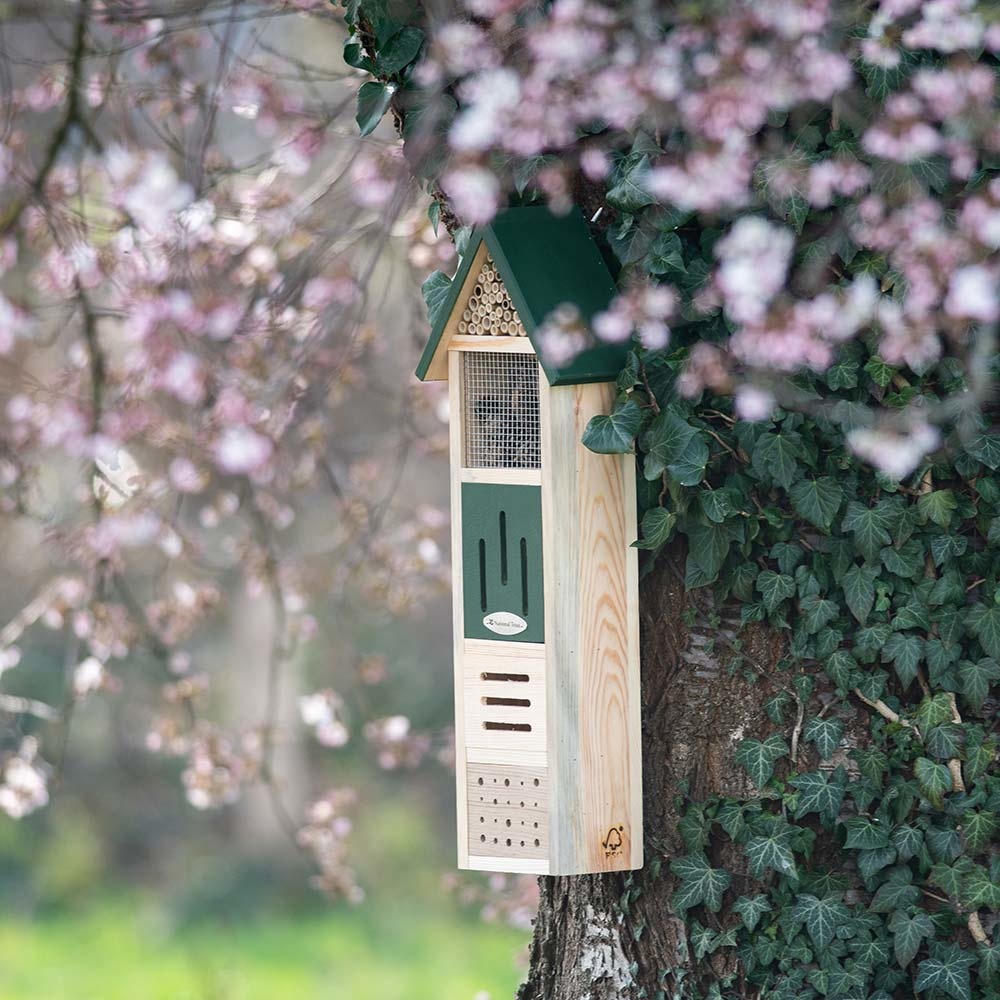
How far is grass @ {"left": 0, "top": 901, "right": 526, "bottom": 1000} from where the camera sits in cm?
549

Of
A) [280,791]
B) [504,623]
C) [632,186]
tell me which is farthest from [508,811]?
[280,791]

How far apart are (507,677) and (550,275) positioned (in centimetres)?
65

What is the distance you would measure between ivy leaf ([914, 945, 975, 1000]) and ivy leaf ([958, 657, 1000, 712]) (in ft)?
1.23

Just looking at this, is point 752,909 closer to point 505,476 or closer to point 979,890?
point 979,890

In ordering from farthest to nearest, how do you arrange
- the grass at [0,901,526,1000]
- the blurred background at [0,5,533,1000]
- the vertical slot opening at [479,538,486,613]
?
1. the grass at [0,901,526,1000]
2. the blurred background at [0,5,533,1000]
3. the vertical slot opening at [479,538,486,613]

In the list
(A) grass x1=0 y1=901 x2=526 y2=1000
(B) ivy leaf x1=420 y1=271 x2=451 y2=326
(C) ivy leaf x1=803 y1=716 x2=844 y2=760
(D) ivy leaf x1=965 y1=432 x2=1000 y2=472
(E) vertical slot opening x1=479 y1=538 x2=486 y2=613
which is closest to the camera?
(D) ivy leaf x1=965 y1=432 x2=1000 y2=472

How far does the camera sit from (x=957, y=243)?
1.80 meters

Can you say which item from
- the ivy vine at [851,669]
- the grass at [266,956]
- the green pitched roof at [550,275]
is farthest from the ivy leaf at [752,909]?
the grass at [266,956]

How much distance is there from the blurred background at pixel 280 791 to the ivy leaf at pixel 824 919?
78.0 inches

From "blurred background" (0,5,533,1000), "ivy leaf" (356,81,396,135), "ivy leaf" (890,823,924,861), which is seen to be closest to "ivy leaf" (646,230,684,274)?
"ivy leaf" (356,81,396,135)

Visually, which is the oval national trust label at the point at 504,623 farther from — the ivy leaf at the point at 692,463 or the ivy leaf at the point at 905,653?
the ivy leaf at the point at 905,653

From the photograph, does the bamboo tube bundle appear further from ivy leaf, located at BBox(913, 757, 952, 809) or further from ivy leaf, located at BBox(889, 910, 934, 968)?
ivy leaf, located at BBox(889, 910, 934, 968)

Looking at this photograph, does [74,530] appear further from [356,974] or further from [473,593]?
[356,974]

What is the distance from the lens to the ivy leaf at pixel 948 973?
2.07 meters
